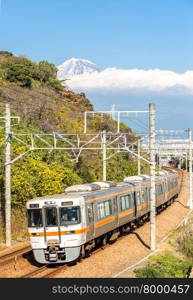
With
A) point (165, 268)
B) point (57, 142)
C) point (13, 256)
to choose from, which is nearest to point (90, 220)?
point (165, 268)

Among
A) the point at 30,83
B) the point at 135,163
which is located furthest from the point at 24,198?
the point at 135,163

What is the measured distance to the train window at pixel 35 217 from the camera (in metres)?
19.5

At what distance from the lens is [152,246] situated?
909 inches

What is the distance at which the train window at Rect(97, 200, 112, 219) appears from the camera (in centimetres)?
2208

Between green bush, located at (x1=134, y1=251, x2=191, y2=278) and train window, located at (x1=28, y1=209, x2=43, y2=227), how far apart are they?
3.75 meters

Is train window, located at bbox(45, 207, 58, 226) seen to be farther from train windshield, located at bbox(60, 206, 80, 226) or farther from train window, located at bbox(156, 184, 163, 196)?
train window, located at bbox(156, 184, 163, 196)

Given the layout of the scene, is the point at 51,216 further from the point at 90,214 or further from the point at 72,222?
the point at 90,214

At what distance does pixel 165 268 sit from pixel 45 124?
29397 millimetres

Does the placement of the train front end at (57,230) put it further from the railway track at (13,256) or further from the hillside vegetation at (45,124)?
the hillside vegetation at (45,124)

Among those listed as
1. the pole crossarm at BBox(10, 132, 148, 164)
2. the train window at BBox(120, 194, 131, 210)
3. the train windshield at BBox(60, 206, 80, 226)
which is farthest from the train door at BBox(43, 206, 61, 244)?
the train window at BBox(120, 194, 131, 210)

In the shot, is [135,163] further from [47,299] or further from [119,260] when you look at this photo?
[47,299]

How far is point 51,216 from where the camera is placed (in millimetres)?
19359

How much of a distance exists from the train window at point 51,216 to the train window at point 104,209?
2983mm

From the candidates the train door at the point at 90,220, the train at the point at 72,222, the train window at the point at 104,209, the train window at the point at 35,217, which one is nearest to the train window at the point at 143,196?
A: the train at the point at 72,222
